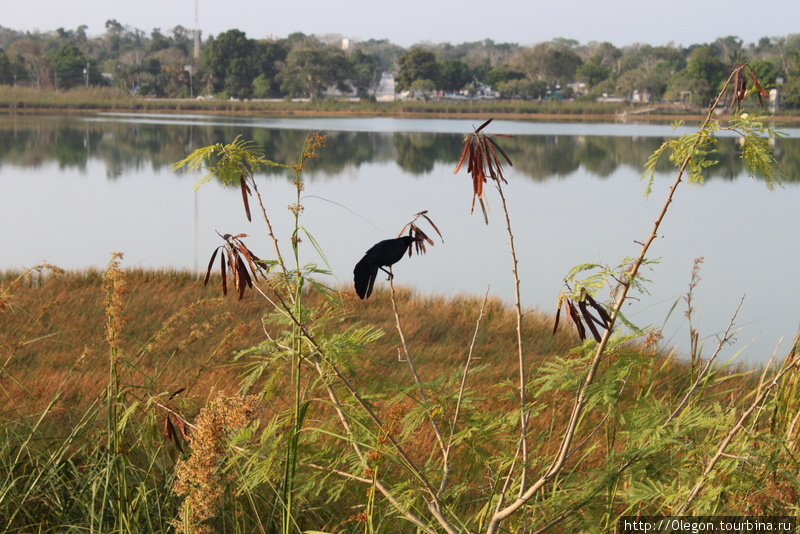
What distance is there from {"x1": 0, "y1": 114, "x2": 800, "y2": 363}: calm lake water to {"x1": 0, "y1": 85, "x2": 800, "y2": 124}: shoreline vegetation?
16282mm

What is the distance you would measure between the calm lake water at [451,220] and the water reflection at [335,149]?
9 cm

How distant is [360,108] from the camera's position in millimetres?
38062

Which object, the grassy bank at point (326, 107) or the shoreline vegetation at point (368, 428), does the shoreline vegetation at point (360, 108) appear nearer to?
the grassy bank at point (326, 107)

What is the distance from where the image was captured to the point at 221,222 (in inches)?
322

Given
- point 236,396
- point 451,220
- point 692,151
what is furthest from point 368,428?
point 451,220

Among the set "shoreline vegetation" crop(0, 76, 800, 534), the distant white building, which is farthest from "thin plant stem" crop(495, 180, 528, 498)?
the distant white building

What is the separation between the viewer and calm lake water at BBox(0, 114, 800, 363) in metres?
6.24

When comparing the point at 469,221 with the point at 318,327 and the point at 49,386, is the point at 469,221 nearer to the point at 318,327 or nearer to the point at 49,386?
the point at 49,386

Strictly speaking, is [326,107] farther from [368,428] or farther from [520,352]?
[520,352]

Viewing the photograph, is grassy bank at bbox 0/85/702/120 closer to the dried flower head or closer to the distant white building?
the distant white building

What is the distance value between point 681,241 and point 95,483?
7.79 m

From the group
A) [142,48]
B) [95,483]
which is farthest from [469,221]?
[142,48]

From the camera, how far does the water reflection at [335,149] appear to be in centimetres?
1351

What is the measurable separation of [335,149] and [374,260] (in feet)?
50.6
